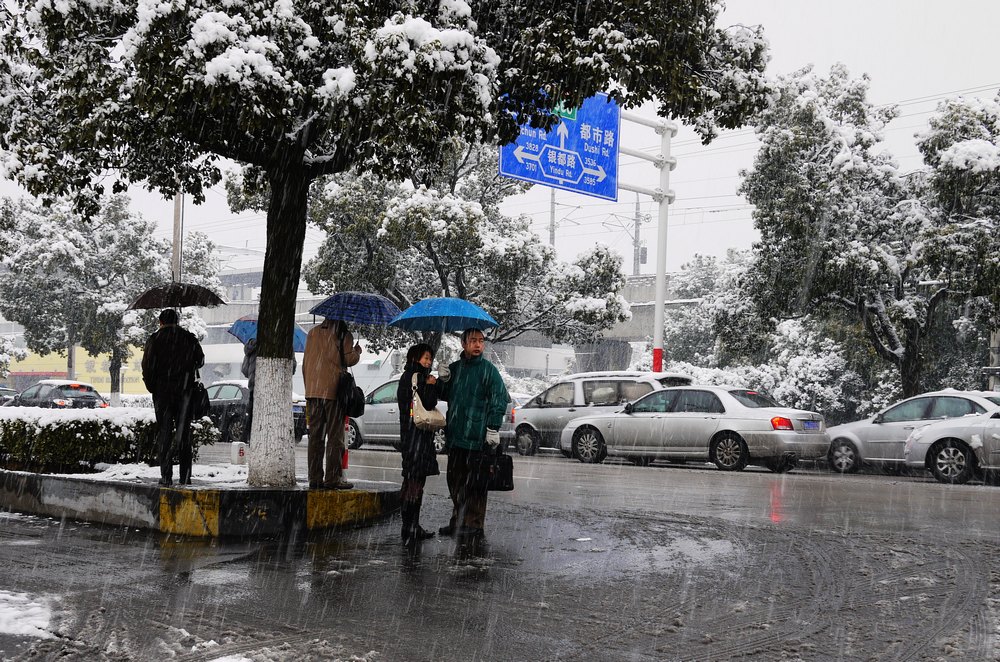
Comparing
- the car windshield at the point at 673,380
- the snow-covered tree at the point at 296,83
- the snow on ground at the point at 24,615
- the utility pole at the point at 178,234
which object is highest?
the utility pole at the point at 178,234

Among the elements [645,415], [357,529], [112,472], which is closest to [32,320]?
[645,415]

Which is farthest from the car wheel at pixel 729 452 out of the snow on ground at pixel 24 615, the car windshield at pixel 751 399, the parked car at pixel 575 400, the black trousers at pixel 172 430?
the snow on ground at pixel 24 615

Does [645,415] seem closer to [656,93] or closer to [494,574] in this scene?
[656,93]

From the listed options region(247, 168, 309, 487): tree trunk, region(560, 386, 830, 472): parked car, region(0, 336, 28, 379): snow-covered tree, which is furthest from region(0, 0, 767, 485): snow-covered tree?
region(0, 336, 28, 379): snow-covered tree

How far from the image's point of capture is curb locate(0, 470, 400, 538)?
8414 mm

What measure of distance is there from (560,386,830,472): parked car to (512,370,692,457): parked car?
1.11m

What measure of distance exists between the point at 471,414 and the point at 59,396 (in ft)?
68.5

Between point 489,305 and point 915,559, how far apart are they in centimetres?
1608

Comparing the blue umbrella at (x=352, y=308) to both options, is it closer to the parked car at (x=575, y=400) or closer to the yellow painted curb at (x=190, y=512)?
the yellow painted curb at (x=190, y=512)

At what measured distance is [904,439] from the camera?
53.8 feet

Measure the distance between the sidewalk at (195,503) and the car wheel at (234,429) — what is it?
42.1 ft

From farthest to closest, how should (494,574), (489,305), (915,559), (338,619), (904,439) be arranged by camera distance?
1. (489,305)
2. (904,439)
3. (915,559)
4. (494,574)
5. (338,619)

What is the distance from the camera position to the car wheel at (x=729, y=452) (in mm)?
16641

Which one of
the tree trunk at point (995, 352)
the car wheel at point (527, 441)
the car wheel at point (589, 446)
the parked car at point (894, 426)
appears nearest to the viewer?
the parked car at point (894, 426)
